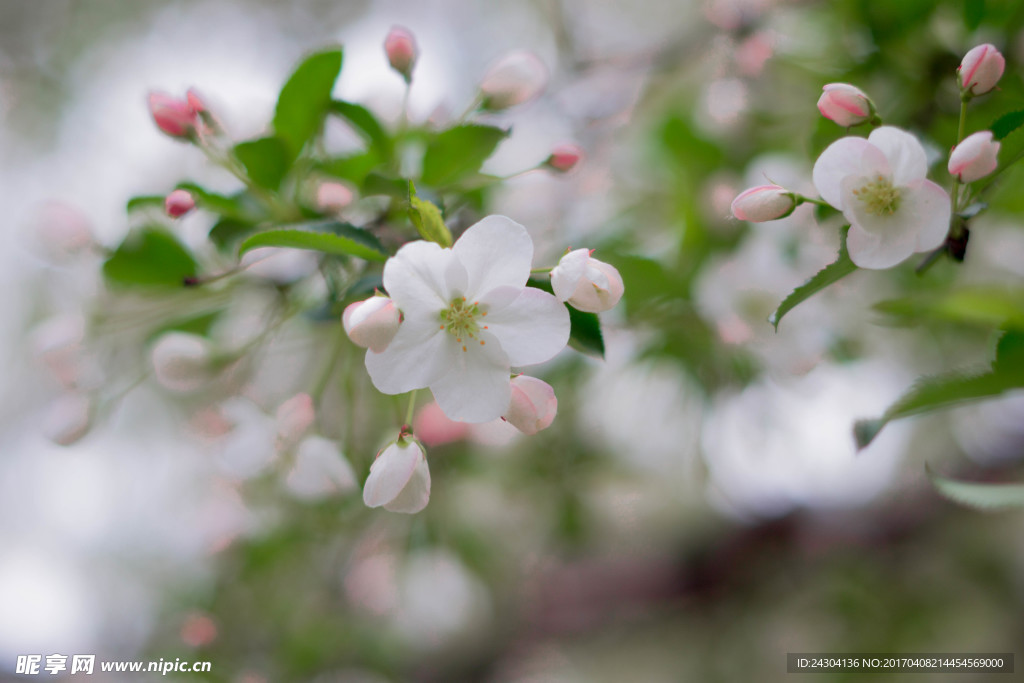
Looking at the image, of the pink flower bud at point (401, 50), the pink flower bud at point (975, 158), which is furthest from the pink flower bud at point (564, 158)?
the pink flower bud at point (975, 158)

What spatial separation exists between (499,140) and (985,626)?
6.52 ft

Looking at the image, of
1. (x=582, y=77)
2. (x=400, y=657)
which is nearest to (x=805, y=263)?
(x=582, y=77)

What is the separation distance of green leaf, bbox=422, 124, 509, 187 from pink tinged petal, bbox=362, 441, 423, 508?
30 centimetres

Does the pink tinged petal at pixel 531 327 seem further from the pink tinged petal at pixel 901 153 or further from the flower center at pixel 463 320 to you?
the pink tinged petal at pixel 901 153

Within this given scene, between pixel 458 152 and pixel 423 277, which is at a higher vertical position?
pixel 458 152

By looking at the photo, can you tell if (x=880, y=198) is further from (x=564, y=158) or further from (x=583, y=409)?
(x=583, y=409)

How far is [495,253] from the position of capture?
0.45 metres

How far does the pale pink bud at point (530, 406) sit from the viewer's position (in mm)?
435

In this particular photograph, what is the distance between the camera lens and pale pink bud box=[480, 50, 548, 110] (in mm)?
636

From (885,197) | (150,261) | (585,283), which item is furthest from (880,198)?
(150,261)

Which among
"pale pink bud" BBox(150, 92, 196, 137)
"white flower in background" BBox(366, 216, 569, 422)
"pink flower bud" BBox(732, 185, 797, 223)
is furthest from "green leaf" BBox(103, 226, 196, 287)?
"pink flower bud" BBox(732, 185, 797, 223)

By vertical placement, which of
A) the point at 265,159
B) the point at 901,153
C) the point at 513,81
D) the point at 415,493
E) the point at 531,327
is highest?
the point at 513,81

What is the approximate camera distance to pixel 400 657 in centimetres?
145

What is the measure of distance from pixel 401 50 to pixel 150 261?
357 millimetres
